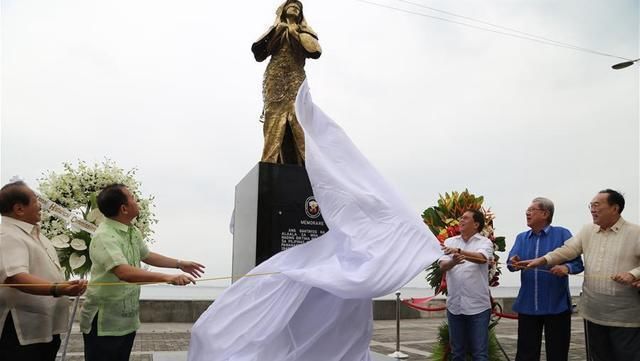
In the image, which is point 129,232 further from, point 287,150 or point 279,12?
point 279,12

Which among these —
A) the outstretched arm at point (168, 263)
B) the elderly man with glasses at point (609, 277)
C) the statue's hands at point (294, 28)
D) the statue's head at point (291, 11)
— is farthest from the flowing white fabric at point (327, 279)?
the statue's head at point (291, 11)

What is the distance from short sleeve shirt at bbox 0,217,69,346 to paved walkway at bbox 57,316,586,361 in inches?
75.8

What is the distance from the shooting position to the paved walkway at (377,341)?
6426mm

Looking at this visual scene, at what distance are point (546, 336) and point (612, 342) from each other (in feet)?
1.76

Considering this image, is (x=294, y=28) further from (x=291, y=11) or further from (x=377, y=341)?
(x=377, y=341)

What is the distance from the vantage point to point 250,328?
319 cm

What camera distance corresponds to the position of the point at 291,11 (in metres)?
5.80

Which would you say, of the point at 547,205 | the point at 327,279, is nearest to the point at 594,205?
the point at 547,205

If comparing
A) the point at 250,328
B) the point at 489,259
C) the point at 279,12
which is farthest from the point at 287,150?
the point at 250,328

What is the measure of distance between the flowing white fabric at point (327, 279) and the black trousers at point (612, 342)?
5.71ft

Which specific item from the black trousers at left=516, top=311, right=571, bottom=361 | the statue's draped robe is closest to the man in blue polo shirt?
the black trousers at left=516, top=311, right=571, bottom=361

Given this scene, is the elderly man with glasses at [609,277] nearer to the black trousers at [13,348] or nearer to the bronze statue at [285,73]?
the bronze statue at [285,73]

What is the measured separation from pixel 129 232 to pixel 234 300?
786 millimetres

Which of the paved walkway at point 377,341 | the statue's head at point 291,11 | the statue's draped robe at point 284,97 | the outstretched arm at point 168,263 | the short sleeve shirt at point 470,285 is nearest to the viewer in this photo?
the outstretched arm at point 168,263
